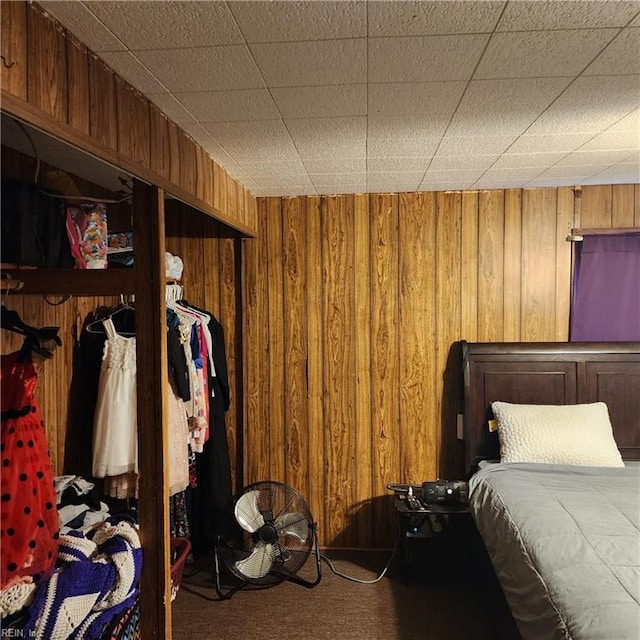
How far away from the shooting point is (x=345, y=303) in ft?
10.5

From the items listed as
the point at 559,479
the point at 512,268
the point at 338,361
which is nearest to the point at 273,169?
the point at 338,361

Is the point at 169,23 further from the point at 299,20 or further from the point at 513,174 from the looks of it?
the point at 513,174

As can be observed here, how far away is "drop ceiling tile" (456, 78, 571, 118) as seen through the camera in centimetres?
158

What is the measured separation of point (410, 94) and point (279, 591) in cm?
257

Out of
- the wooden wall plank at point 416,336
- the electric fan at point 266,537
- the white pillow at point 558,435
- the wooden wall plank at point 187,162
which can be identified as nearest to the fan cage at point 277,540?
the electric fan at point 266,537

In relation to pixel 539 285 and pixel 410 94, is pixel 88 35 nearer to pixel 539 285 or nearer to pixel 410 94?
pixel 410 94

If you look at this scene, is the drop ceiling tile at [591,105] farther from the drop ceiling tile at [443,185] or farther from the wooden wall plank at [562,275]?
the wooden wall plank at [562,275]

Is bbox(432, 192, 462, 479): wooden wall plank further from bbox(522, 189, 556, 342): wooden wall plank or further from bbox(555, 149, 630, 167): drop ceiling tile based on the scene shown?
bbox(555, 149, 630, 167): drop ceiling tile

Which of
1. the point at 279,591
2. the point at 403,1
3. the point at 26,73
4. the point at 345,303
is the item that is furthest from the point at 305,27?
the point at 279,591

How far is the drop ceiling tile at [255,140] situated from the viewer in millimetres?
1925

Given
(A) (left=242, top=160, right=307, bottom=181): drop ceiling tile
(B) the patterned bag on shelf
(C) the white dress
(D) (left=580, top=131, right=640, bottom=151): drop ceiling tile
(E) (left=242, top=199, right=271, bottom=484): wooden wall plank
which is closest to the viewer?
(B) the patterned bag on shelf

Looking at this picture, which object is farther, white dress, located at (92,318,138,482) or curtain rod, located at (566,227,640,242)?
curtain rod, located at (566,227,640,242)

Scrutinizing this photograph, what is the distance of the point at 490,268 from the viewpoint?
313cm

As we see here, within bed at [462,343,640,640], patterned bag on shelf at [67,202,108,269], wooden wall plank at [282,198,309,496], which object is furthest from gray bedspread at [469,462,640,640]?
patterned bag on shelf at [67,202,108,269]
